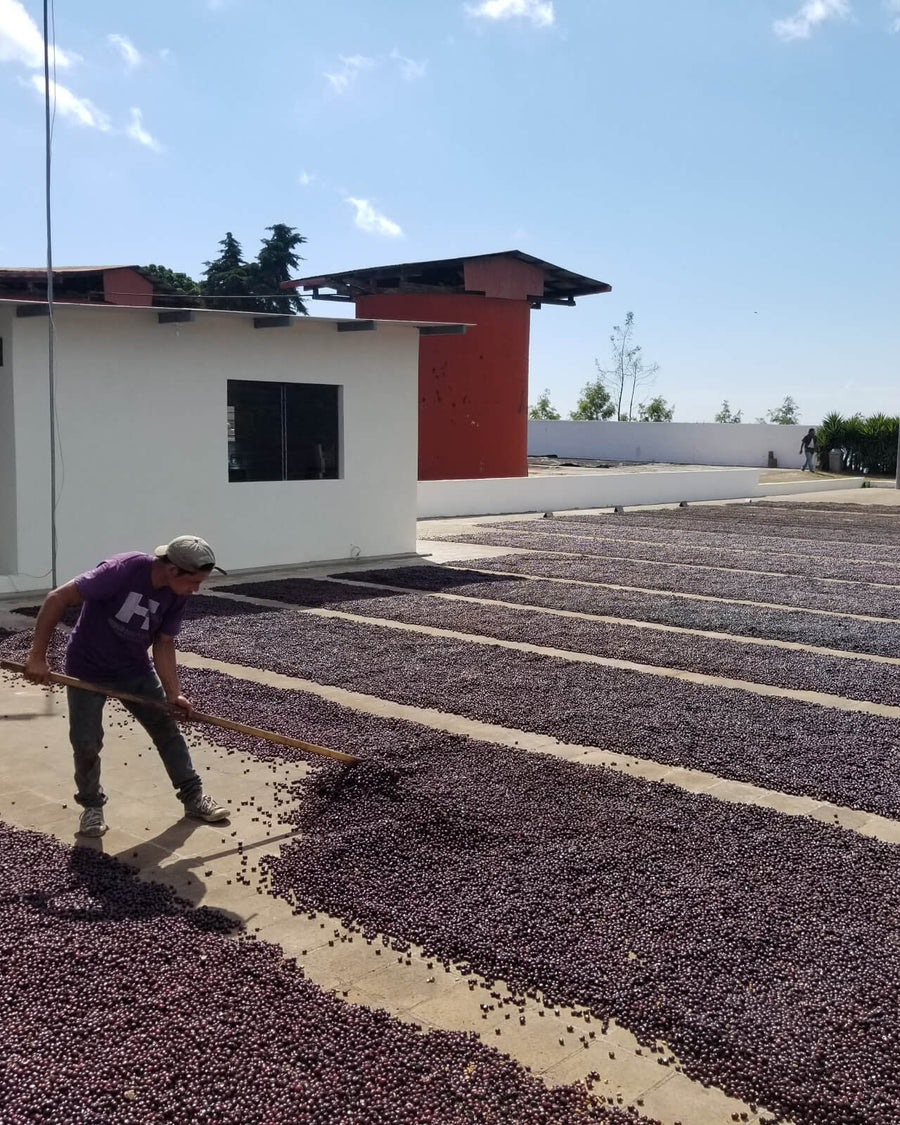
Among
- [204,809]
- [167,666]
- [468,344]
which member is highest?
[468,344]

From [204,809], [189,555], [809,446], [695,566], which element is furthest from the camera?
[809,446]

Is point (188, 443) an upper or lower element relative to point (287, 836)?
upper

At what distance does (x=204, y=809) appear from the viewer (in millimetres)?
5535

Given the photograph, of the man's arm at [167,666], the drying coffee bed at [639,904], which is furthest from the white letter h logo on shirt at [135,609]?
the drying coffee bed at [639,904]

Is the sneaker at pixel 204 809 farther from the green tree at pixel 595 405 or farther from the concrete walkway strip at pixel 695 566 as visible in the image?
the green tree at pixel 595 405

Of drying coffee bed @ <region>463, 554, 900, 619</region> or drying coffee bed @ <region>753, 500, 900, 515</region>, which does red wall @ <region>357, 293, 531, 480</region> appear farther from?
→ drying coffee bed @ <region>463, 554, 900, 619</region>

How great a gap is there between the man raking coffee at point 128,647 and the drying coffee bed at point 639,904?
879 millimetres

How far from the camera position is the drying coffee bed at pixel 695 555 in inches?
614

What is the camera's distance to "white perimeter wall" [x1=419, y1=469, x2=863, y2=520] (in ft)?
77.4

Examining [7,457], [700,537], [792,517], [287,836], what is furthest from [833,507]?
[287,836]

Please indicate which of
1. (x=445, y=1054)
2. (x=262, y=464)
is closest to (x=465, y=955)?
(x=445, y=1054)

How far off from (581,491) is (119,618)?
881 inches

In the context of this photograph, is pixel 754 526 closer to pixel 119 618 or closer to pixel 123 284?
pixel 123 284

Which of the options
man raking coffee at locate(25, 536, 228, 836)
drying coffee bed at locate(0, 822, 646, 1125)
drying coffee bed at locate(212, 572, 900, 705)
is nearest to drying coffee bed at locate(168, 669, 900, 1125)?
drying coffee bed at locate(0, 822, 646, 1125)
